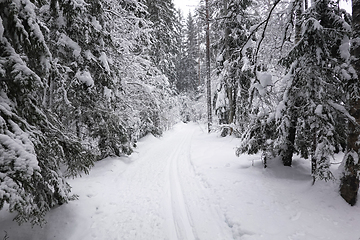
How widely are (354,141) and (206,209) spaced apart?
3.93 meters

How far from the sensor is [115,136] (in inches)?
371

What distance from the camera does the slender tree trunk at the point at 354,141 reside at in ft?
13.5

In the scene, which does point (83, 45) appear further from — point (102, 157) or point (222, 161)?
point (222, 161)

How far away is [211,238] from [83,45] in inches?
284

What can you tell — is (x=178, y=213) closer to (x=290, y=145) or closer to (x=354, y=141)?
(x=290, y=145)

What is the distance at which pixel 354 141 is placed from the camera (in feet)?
13.9

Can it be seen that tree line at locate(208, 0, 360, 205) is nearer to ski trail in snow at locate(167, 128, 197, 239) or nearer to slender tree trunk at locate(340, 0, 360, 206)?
slender tree trunk at locate(340, 0, 360, 206)

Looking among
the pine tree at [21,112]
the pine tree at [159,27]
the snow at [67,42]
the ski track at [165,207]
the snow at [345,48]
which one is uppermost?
the pine tree at [159,27]

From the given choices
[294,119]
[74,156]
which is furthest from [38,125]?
[294,119]

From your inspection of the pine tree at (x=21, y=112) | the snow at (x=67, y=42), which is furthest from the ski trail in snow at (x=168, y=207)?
the snow at (x=67, y=42)

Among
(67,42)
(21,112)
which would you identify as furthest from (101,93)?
(21,112)

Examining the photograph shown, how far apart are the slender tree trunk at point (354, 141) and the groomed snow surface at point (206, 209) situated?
1.31 ft

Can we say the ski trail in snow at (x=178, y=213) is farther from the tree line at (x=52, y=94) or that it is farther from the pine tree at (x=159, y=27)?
the pine tree at (x=159, y=27)

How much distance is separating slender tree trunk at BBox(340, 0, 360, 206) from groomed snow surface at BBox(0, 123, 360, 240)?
1.31ft
